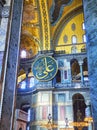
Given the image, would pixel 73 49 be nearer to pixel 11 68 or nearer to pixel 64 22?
pixel 64 22

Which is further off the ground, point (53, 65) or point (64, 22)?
point (64, 22)

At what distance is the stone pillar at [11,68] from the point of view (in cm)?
443

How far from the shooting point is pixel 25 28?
17.5 metres

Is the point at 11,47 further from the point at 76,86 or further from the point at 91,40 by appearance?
the point at 76,86

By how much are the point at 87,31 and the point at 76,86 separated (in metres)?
12.8

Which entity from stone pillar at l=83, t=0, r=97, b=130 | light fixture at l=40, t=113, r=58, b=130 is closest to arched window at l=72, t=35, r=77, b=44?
light fixture at l=40, t=113, r=58, b=130

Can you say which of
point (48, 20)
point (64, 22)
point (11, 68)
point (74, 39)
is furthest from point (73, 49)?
point (11, 68)

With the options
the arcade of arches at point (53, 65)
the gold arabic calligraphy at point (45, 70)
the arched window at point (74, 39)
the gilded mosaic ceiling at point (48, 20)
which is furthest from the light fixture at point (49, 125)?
the arched window at point (74, 39)

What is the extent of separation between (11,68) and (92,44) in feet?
8.27

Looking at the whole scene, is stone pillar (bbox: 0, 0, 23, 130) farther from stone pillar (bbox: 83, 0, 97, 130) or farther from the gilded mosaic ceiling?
the gilded mosaic ceiling

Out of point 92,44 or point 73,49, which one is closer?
point 92,44

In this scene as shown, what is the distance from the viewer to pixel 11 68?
195 inches

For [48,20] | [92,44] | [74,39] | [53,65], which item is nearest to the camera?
[92,44]

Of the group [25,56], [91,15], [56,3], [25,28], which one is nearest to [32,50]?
[25,56]
